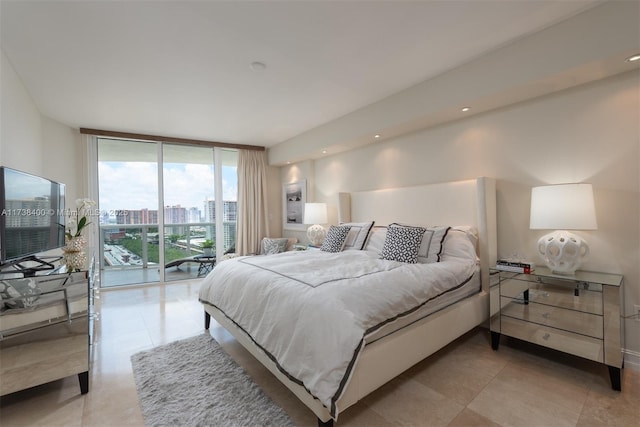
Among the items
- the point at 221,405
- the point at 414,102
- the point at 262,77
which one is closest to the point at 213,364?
A: the point at 221,405

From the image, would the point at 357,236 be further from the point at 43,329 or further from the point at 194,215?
the point at 194,215

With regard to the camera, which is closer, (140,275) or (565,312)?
(565,312)

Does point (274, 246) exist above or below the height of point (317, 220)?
below

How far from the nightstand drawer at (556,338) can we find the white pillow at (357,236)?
65.7 inches

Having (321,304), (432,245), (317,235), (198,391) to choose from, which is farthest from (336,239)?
(198,391)

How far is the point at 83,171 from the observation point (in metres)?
4.36

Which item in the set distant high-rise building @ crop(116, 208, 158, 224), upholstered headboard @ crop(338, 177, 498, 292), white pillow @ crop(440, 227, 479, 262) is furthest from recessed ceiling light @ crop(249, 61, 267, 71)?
distant high-rise building @ crop(116, 208, 158, 224)

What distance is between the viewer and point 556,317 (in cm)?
219

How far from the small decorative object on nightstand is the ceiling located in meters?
1.94

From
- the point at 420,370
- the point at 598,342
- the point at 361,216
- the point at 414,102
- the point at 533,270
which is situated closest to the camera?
the point at 598,342

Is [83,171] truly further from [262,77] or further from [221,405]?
[221,405]

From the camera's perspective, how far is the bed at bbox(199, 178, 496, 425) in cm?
153

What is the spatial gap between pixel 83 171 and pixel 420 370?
17.2 ft

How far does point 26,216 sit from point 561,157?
4261 mm
